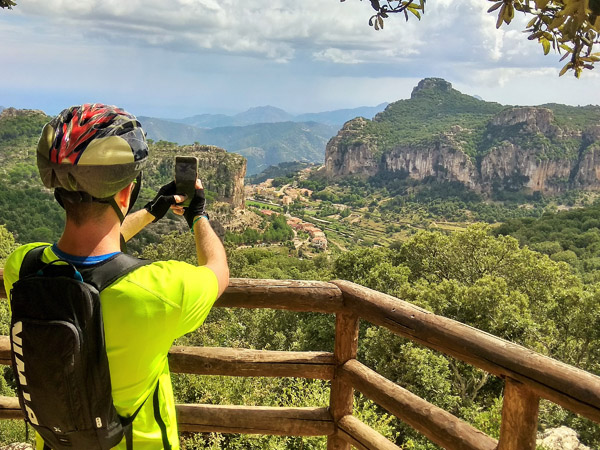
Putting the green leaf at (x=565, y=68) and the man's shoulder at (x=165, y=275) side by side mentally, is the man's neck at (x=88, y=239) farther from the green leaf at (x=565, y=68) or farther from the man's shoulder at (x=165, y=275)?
the green leaf at (x=565, y=68)

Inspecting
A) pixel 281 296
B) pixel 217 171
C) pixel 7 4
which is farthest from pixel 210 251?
pixel 217 171

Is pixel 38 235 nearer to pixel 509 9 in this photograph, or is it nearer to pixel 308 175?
pixel 509 9

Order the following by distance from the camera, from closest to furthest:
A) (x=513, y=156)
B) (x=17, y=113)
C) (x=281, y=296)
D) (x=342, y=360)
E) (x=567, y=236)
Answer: (x=281, y=296) → (x=342, y=360) → (x=567, y=236) → (x=17, y=113) → (x=513, y=156)

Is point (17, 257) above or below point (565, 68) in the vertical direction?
below

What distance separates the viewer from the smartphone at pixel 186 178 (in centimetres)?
179

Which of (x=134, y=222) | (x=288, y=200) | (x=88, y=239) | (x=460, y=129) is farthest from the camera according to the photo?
(x=460, y=129)

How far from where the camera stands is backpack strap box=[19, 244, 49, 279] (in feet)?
4.59

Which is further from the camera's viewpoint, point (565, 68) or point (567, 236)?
point (567, 236)

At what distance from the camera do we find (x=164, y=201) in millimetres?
1825

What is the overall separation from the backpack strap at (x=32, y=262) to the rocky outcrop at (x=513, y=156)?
447 ft

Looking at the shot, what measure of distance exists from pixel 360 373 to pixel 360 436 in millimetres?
355

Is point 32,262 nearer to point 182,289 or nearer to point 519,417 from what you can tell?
point 182,289

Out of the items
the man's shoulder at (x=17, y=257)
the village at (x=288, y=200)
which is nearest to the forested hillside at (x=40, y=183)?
the village at (x=288, y=200)

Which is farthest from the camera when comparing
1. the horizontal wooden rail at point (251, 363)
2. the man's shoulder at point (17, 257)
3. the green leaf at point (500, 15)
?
the horizontal wooden rail at point (251, 363)
